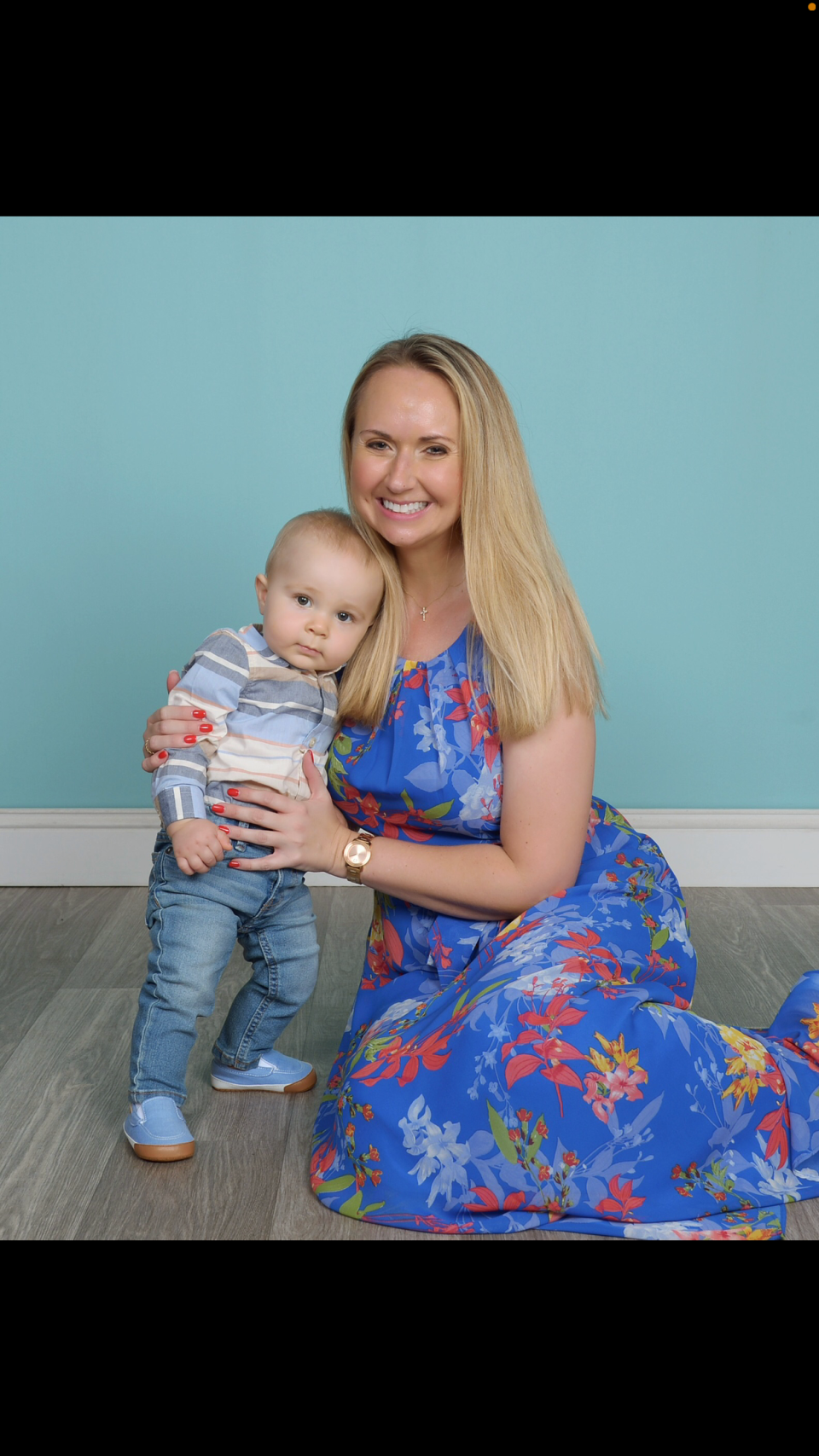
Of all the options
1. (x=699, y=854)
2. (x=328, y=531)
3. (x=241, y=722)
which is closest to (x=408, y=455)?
(x=328, y=531)

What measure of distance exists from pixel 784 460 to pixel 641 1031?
1.89 meters

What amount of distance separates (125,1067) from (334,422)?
1.59 m

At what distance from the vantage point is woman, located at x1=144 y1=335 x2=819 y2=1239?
1.47 m

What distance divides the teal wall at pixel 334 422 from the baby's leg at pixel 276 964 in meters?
1.25

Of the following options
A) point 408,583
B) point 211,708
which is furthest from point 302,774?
point 408,583

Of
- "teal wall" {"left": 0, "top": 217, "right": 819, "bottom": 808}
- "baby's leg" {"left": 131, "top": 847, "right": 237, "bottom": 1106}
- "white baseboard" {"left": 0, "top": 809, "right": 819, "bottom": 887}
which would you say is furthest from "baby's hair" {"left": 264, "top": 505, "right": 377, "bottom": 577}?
"white baseboard" {"left": 0, "top": 809, "right": 819, "bottom": 887}

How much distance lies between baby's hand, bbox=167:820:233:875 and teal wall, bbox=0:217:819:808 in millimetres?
1353

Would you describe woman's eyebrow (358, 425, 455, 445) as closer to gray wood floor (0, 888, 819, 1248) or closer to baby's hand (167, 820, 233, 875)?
baby's hand (167, 820, 233, 875)

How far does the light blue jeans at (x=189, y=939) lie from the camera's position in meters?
1.68

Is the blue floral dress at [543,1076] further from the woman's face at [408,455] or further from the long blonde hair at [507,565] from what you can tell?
the woman's face at [408,455]

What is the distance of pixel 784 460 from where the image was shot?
2.94 m

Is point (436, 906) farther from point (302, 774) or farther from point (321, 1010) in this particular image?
point (321, 1010)
